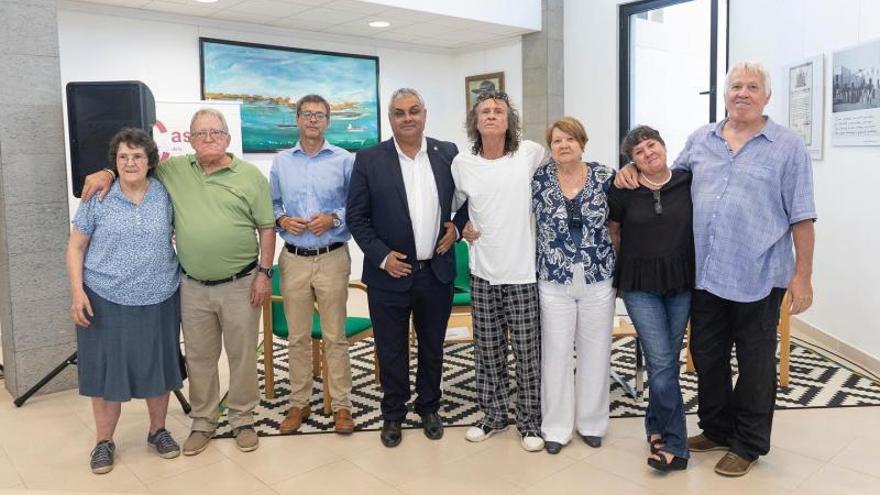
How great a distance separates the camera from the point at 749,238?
2682 mm

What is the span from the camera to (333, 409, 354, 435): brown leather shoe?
3387 mm

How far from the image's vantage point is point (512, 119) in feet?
10.0

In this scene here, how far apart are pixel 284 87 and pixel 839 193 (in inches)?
195

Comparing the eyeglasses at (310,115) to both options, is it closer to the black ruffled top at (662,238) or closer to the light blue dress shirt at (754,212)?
the black ruffled top at (662,238)

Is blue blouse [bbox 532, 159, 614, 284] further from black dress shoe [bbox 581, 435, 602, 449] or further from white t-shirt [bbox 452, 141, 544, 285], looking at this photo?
black dress shoe [bbox 581, 435, 602, 449]

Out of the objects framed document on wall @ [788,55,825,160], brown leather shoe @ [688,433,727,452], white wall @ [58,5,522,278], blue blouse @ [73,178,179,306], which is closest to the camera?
blue blouse @ [73,178,179,306]

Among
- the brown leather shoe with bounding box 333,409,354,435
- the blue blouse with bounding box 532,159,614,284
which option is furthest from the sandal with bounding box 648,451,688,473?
the brown leather shoe with bounding box 333,409,354,435

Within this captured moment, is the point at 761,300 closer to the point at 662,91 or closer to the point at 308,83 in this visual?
the point at 308,83

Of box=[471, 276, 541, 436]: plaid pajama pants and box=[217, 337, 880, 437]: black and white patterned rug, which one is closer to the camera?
box=[471, 276, 541, 436]: plaid pajama pants

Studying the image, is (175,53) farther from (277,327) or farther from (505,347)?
(505,347)

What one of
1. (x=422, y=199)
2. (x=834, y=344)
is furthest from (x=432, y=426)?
(x=834, y=344)

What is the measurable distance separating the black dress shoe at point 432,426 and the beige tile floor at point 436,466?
4 centimetres

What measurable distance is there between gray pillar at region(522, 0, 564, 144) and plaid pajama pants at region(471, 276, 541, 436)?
4628 mm

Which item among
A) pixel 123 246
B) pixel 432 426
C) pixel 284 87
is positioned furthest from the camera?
pixel 284 87
